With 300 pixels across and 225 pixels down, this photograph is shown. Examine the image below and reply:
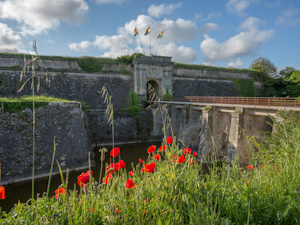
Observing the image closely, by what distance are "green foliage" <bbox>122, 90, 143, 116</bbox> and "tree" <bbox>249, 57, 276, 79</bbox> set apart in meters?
22.2

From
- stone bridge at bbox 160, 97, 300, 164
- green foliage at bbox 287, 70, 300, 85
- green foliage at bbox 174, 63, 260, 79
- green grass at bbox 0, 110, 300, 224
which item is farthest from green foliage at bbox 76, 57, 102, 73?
green foliage at bbox 287, 70, 300, 85

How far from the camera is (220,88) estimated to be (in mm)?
27984

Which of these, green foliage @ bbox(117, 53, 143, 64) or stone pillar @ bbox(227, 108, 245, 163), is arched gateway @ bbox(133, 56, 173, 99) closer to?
green foliage @ bbox(117, 53, 143, 64)

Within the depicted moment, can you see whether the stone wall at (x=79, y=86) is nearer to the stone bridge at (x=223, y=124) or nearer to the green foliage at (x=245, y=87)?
the stone bridge at (x=223, y=124)

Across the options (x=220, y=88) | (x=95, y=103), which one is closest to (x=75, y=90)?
(x=95, y=103)

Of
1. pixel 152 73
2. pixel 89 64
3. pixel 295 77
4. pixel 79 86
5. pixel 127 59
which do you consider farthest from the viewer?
pixel 295 77

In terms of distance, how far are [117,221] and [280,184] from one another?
7.17 feet

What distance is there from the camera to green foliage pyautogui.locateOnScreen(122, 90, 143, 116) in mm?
20938

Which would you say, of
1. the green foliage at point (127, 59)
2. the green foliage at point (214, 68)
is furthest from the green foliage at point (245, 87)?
the green foliage at point (127, 59)

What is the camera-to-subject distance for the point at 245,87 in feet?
96.2

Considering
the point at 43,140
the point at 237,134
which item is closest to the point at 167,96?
the point at 237,134

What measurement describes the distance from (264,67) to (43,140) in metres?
34.2

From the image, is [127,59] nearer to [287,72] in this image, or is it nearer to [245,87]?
[245,87]

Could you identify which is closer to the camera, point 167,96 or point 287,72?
point 167,96
